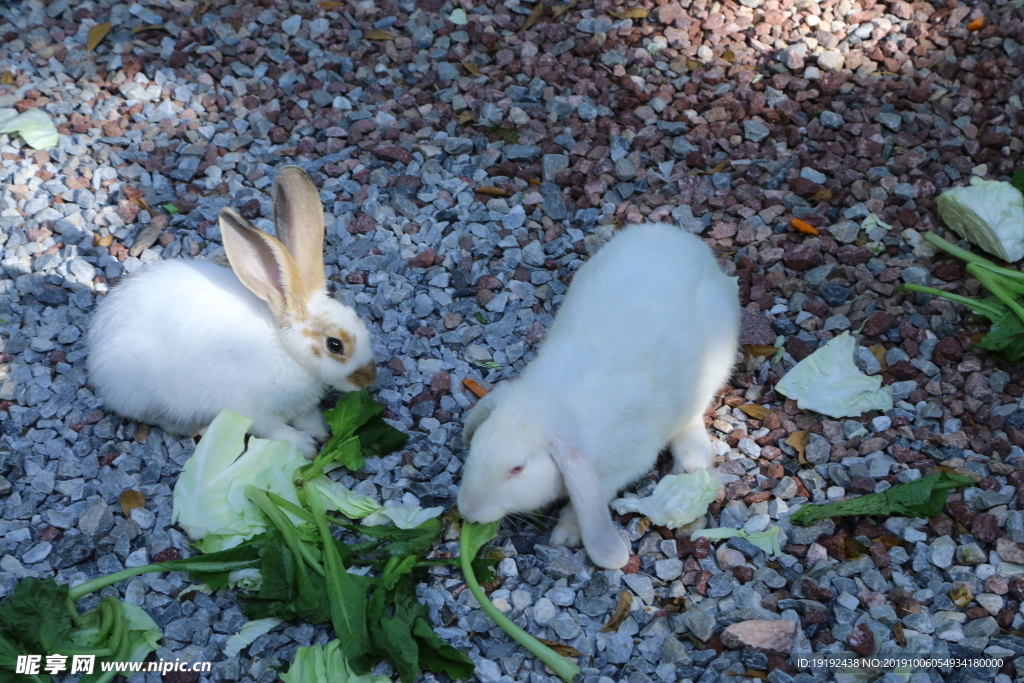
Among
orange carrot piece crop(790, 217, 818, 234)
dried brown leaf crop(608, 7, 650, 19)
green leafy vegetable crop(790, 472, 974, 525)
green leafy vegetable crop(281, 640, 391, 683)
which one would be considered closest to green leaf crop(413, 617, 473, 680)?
green leafy vegetable crop(281, 640, 391, 683)

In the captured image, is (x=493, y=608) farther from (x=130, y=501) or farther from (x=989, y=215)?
(x=989, y=215)

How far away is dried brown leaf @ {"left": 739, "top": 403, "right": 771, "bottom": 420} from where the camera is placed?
4.84 m

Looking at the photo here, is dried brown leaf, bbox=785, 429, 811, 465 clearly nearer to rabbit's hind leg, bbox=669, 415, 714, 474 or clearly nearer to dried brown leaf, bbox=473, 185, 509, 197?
rabbit's hind leg, bbox=669, 415, 714, 474

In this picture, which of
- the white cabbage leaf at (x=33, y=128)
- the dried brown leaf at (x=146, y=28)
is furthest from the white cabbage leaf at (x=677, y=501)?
the dried brown leaf at (x=146, y=28)

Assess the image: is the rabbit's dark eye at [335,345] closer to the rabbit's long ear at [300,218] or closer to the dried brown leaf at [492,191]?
the rabbit's long ear at [300,218]

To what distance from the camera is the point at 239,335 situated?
14.7 ft

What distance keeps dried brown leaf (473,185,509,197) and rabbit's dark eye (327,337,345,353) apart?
177 centimetres

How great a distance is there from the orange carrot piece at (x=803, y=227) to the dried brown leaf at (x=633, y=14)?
86.7 inches

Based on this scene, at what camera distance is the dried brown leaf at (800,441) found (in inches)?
181

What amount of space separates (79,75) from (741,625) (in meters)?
5.84

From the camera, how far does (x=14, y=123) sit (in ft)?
20.1

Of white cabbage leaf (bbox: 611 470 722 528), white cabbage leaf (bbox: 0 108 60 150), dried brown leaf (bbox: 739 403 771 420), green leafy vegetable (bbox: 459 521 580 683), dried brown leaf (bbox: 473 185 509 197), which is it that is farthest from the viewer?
Result: white cabbage leaf (bbox: 0 108 60 150)

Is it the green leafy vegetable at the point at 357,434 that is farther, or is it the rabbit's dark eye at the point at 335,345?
the rabbit's dark eye at the point at 335,345

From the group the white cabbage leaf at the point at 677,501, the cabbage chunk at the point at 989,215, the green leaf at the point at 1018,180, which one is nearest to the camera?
the white cabbage leaf at the point at 677,501
